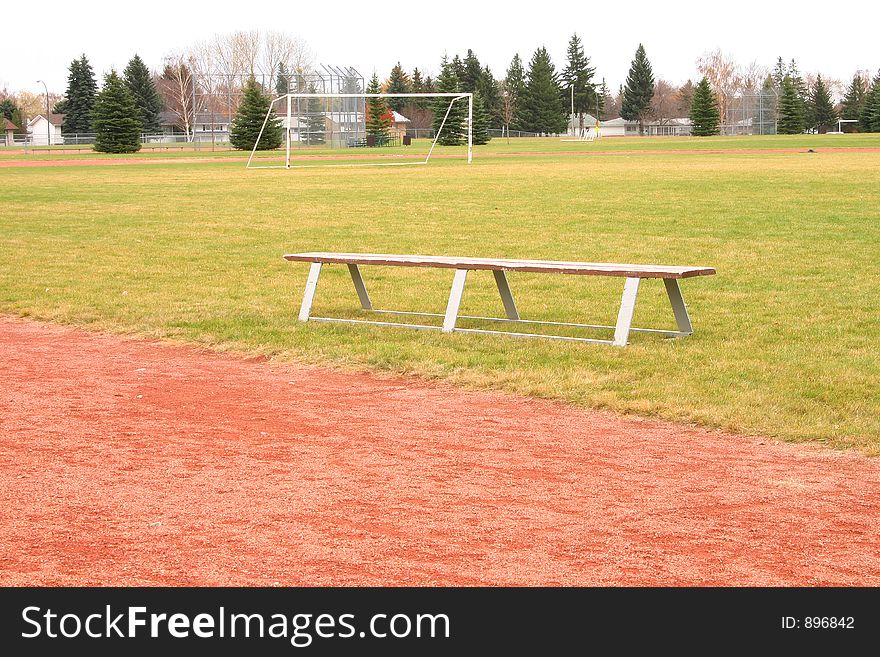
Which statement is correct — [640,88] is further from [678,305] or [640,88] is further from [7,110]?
[678,305]

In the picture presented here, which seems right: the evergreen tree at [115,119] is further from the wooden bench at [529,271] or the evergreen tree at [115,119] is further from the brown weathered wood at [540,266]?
the brown weathered wood at [540,266]

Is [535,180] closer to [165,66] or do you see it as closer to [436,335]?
[436,335]

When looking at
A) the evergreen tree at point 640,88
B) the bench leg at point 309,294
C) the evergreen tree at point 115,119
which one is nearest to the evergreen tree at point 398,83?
the evergreen tree at point 640,88

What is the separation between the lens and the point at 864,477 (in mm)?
5844

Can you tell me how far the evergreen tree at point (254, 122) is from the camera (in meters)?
64.6

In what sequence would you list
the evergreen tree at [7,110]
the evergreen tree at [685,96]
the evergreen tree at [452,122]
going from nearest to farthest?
the evergreen tree at [452,122] → the evergreen tree at [7,110] → the evergreen tree at [685,96]

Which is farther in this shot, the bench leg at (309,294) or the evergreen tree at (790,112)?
the evergreen tree at (790,112)

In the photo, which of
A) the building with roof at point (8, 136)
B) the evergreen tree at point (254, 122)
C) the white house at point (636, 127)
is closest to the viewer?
the evergreen tree at point (254, 122)

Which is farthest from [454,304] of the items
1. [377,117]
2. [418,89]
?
[418,89]

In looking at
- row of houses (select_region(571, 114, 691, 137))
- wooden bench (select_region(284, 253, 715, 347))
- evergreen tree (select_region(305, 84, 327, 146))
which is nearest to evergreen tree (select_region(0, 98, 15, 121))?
row of houses (select_region(571, 114, 691, 137))

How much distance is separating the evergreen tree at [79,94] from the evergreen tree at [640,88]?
58.4 m

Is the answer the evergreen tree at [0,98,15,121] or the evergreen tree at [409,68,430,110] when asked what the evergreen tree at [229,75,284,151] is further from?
the evergreen tree at [0,98,15,121]

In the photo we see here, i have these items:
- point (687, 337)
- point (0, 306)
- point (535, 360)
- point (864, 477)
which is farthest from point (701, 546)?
point (0, 306)
